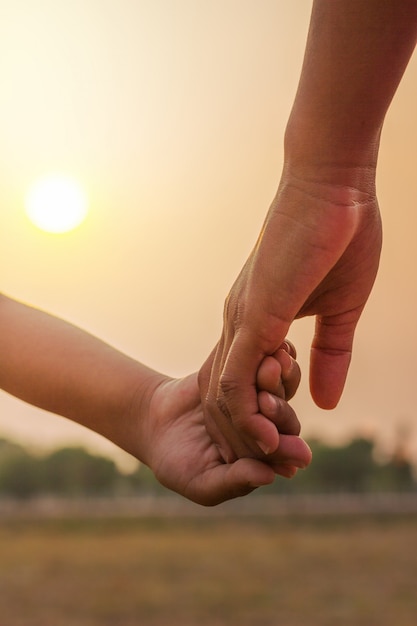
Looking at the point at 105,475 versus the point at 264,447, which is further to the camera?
the point at 105,475

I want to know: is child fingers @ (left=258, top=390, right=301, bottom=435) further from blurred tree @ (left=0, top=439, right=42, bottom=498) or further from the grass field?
blurred tree @ (left=0, top=439, right=42, bottom=498)

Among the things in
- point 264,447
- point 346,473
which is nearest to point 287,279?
point 264,447

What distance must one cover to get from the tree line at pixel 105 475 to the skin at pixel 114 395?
3378 cm

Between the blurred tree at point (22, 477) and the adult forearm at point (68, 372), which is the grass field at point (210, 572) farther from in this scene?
the adult forearm at point (68, 372)

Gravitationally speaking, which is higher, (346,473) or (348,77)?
(348,77)

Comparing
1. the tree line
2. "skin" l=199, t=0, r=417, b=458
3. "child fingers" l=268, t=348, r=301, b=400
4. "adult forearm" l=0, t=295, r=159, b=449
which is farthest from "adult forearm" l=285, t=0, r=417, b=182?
the tree line

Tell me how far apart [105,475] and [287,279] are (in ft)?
122

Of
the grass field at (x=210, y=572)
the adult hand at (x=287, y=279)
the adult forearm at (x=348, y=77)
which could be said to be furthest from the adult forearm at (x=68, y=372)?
the grass field at (x=210, y=572)

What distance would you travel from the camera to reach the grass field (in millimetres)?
23062

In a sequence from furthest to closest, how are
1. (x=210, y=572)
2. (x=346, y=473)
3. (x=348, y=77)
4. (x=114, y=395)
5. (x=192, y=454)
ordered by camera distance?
(x=346, y=473) → (x=210, y=572) → (x=114, y=395) → (x=192, y=454) → (x=348, y=77)

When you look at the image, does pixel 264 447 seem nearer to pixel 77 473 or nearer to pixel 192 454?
pixel 192 454

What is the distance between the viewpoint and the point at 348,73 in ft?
3.89

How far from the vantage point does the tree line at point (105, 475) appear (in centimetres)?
3597

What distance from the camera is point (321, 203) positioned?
1.24 m
